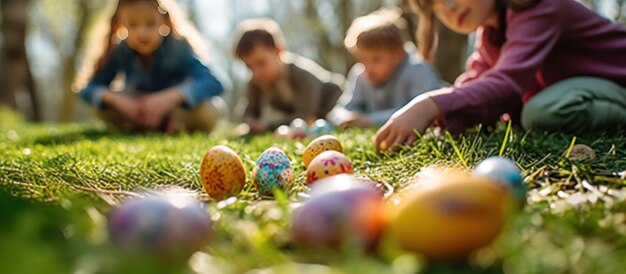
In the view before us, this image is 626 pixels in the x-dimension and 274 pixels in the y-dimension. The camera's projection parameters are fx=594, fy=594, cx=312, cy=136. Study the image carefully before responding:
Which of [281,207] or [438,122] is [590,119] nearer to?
[438,122]

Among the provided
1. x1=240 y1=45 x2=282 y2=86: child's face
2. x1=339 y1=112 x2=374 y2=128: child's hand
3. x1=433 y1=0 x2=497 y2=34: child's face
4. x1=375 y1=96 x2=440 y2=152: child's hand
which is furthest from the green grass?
x1=240 y1=45 x2=282 y2=86: child's face

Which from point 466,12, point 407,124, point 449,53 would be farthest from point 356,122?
point 449,53

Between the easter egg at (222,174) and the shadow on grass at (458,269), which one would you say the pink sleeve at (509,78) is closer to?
the easter egg at (222,174)

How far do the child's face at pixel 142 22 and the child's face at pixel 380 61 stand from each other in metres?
1.72

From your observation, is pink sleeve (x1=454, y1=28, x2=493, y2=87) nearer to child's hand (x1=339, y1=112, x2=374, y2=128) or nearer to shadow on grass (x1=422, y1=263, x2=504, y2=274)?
child's hand (x1=339, y1=112, x2=374, y2=128)

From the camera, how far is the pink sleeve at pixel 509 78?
2.57 m

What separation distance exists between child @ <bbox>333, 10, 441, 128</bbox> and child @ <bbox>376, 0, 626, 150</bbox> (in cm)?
173

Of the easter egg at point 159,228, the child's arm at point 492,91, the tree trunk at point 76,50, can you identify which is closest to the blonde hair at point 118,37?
the child's arm at point 492,91

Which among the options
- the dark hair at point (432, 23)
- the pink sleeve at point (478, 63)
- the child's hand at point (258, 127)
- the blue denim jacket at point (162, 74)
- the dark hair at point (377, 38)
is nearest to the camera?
the dark hair at point (432, 23)

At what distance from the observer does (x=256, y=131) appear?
5.55 metres

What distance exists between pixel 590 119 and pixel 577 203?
66.9 inches

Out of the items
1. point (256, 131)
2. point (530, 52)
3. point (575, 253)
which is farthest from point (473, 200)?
point (256, 131)

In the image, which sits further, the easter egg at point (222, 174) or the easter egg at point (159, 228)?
the easter egg at point (222, 174)

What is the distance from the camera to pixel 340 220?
3.42 ft
